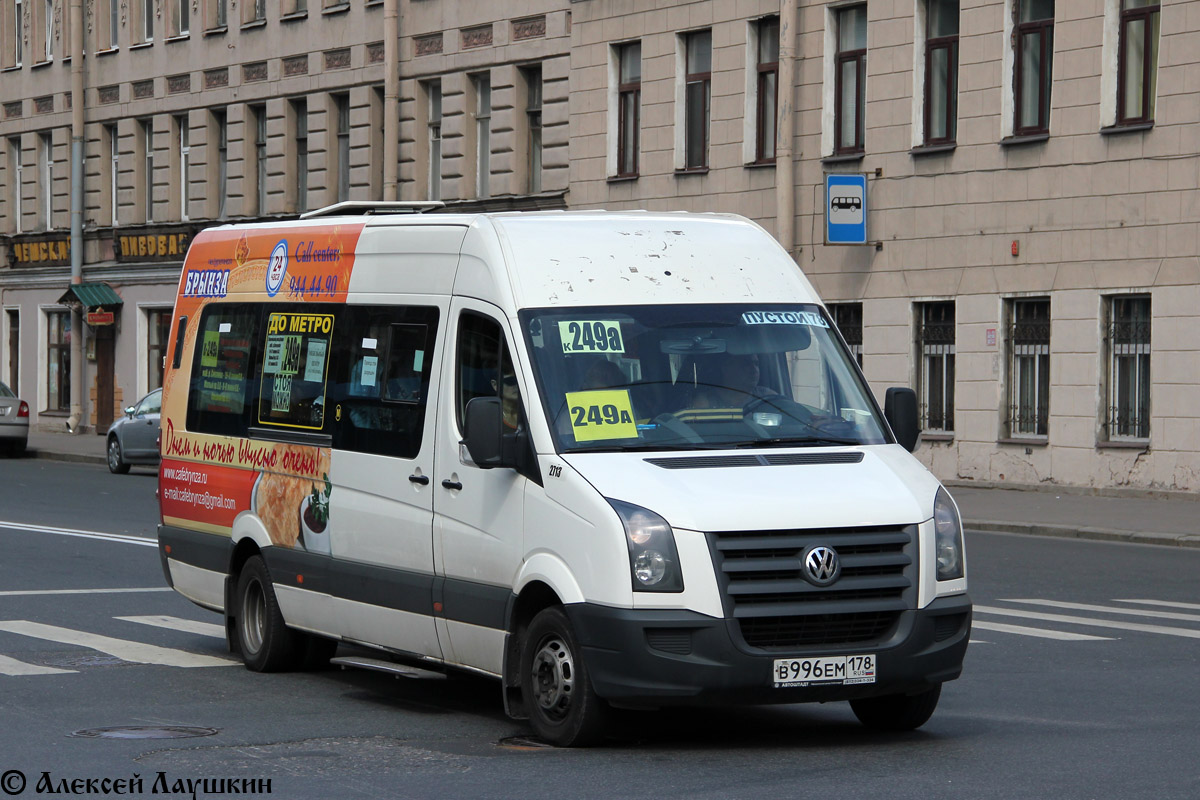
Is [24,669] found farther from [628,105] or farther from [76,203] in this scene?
[76,203]

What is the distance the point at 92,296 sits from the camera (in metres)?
44.8

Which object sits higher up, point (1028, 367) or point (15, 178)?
point (15, 178)

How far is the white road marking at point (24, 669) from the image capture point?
34.7 ft

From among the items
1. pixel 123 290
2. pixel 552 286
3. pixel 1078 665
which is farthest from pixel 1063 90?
pixel 123 290

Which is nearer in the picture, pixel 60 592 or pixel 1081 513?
pixel 60 592

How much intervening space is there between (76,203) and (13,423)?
9152 mm

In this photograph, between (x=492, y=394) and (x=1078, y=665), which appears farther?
(x=1078, y=665)

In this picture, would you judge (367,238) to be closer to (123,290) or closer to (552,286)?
(552,286)

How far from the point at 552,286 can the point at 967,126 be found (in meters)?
19.1

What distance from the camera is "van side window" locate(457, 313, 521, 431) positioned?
29.0ft

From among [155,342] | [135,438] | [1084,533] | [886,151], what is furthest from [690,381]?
[155,342]

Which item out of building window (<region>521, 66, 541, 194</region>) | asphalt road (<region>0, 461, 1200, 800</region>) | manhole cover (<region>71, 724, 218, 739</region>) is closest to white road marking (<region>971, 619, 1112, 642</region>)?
asphalt road (<region>0, 461, 1200, 800</region>)

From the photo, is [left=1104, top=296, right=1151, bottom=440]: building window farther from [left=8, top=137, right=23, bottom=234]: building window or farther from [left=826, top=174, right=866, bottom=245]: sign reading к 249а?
[left=8, top=137, right=23, bottom=234]: building window

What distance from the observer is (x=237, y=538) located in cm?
1109
